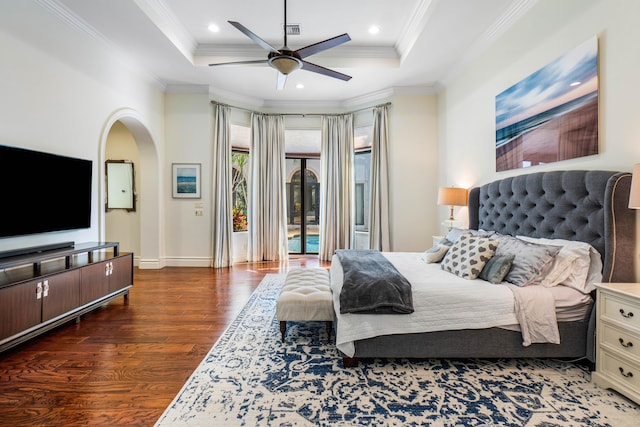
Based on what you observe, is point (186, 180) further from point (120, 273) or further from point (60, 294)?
point (60, 294)

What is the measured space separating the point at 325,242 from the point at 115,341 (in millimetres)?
4080

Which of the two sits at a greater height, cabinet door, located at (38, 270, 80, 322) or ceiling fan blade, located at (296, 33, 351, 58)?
ceiling fan blade, located at (296, 33, 351, 58)

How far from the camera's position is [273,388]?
1.93 metres

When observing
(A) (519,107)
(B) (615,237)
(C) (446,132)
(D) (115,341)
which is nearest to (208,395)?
(D) (115,341)

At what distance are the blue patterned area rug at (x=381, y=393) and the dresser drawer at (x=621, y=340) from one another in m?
0.30

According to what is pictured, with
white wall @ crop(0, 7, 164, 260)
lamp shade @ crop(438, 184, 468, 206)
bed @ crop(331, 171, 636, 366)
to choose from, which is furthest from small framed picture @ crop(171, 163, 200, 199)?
lamp shade @ crop(438, 184, 468, 206)

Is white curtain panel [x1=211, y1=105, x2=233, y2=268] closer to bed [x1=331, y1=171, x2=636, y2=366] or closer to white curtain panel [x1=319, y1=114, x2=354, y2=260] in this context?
white curtain panel [x1=319, y1=114, x2=354, y2=260]

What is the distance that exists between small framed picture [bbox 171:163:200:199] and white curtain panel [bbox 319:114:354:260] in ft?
8.04

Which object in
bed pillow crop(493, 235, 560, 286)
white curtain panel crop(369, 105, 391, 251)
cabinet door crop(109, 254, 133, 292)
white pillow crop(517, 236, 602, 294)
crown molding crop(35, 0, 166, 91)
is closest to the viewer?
white pillow crop(517, 236, 602, 294)

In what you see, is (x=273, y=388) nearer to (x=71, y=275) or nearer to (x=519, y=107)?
(x=71, y=275)

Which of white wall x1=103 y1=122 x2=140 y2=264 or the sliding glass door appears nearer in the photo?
white wall x1=103 y1=122 x2=140 y2=264

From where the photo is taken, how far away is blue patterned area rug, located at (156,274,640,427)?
165cm

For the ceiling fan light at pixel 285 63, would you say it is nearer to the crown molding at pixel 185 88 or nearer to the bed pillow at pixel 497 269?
the bed pillow at pixel 497 269

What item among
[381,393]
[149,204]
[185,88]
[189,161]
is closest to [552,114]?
[381,393]
